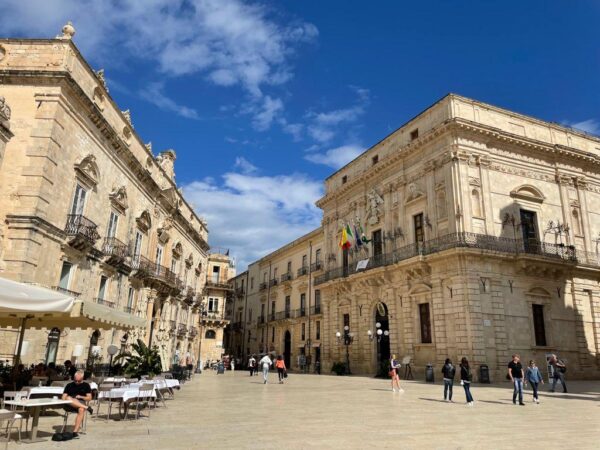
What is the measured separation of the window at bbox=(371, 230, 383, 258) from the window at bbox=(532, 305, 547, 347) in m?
8.45

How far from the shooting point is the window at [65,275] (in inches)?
647

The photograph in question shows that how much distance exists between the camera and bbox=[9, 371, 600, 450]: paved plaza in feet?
20.7

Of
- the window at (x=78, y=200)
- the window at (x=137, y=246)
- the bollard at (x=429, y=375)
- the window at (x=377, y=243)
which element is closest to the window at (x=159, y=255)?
the window at (x=137, y=246)

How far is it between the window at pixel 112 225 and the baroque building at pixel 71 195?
47 millimetres

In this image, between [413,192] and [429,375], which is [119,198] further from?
[429,375]

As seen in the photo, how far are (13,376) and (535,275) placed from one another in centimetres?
2072

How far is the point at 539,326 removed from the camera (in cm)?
2116

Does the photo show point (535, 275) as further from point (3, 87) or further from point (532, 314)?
point (3, 87)

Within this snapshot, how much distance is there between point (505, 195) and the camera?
22.1 metres

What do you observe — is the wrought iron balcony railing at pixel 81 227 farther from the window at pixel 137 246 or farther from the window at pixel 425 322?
the window at pixel 425 322

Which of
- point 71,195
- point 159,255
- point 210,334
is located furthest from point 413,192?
point 210,334

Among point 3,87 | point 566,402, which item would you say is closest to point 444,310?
point 566,402

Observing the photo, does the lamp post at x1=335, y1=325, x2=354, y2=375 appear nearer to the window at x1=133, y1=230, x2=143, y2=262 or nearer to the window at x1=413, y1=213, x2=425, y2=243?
the window at x1=413, y1=213, x2=425, y2=243

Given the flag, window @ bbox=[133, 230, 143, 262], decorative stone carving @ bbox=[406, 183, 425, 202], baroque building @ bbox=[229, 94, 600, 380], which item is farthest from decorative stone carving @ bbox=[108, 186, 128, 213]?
decorative stone carving @ bbox=[406, 183, 425, 202]
